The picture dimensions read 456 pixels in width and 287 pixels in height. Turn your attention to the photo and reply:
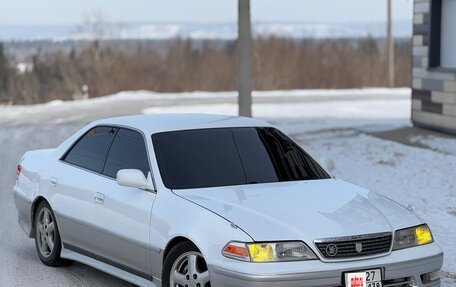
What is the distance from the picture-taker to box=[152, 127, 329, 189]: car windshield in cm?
626

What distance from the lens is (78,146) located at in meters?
7.39

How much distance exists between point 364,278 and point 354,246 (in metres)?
0.20

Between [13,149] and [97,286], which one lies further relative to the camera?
[13,149]

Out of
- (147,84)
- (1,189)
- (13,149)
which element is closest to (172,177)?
(1,189)

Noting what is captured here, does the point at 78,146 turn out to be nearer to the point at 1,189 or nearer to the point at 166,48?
the point at 1,189

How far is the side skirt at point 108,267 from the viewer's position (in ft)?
19.8

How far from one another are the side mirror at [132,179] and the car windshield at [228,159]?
6.1 inches

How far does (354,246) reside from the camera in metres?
5.34

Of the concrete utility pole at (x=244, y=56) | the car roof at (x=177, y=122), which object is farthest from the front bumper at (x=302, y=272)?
the concrete utility pole at (x=244, y=56)

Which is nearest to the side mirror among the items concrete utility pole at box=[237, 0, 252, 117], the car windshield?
the car windshield

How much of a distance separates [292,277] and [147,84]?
57.4m

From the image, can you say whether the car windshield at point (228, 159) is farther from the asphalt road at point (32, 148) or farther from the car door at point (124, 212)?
the asphalt road at point (32, 148)

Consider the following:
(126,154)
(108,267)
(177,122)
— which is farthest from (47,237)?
(177,122)

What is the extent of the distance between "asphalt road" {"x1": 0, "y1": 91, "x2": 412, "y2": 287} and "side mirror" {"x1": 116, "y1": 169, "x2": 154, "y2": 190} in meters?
1.15
